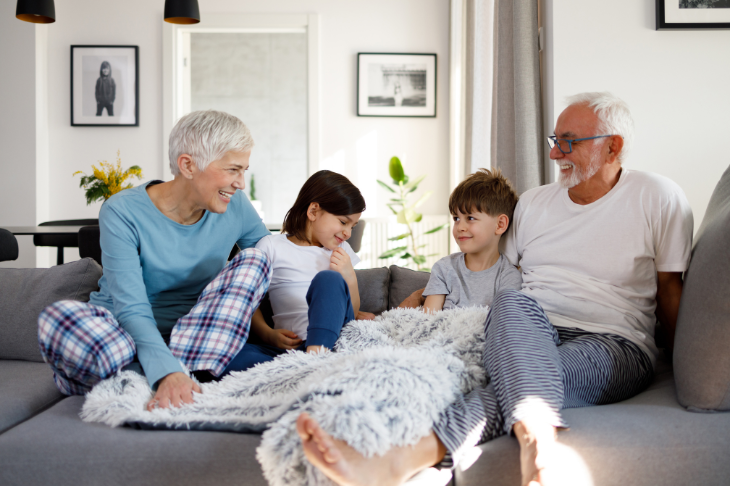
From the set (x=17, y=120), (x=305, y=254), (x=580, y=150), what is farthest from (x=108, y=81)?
(x=580, y=150)

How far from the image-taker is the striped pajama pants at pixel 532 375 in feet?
3.28

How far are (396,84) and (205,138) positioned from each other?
3.29 m

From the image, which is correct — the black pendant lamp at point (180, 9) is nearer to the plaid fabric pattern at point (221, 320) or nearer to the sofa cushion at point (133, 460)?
the plaid fabric pattern at point (221, 320)

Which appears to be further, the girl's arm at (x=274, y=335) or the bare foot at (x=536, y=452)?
the girl's arm at (x=274, y=335)

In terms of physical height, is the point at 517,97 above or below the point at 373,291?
above

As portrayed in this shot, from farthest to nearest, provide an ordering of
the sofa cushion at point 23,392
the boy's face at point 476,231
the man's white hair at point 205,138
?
the boy's face at point 476,231 → the man's white hair at point 205,138 → the sofa cushion at point 23,392

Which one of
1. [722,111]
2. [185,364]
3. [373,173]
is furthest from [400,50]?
[185,364]

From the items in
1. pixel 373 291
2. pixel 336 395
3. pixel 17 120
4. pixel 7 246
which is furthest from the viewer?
pixel 17 120

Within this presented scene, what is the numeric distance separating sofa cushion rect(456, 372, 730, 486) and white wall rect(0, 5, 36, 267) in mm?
4599

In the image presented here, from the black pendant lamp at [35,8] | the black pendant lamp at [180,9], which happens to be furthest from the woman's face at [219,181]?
the black pendant lamp at [35,8]

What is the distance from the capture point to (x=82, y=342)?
117 centimetres

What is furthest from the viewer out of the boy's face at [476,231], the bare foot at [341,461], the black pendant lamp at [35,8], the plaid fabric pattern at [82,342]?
the black pendant lamp at [35,8]

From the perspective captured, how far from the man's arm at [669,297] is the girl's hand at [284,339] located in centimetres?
102

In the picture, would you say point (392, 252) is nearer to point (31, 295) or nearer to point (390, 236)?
point (390, 236)
